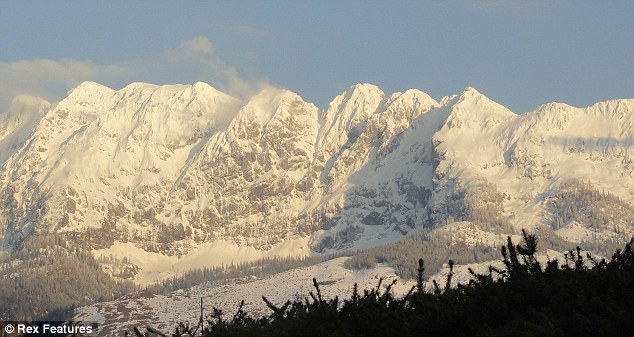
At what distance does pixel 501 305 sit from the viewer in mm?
36000

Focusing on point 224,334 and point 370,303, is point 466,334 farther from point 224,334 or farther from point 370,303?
point 224,334

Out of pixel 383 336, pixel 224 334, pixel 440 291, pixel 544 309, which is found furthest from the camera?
pixel 224 334

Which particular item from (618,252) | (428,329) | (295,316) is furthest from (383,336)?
(618,252)

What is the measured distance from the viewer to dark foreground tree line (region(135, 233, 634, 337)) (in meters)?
→ 34.0

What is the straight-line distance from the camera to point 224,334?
4422 cm

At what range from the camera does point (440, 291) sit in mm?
38688

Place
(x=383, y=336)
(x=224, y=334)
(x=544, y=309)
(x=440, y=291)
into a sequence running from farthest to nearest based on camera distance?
(x=224, y=334), (x=440, y=291), (x=383, y=336), (x=544, y=309)

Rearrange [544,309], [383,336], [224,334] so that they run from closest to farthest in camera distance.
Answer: [544,309] < [383,336] < [224,334]

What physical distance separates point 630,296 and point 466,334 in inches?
179

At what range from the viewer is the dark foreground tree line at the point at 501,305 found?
3403cm

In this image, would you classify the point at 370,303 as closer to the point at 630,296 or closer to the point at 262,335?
the point at 262,335

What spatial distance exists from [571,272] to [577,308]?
2.66 metres

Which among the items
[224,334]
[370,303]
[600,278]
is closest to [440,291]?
[370,303]

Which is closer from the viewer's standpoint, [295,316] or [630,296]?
[630,296]
